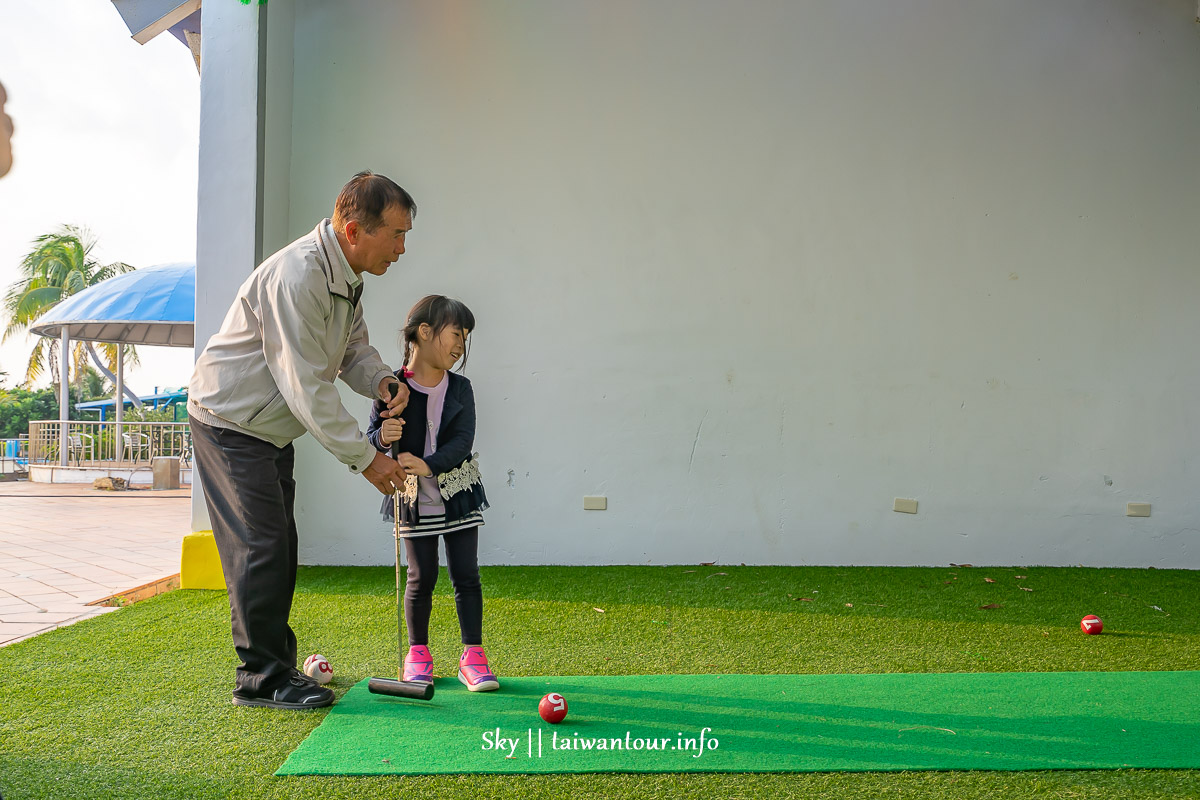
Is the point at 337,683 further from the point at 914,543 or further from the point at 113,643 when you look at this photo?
the point at 914,543

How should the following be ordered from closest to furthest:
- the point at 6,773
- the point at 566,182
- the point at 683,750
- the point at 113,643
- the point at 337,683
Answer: the point at 6,773
the point at 683,750
the point at 337,683
the point at 113,643
the point at 566,182

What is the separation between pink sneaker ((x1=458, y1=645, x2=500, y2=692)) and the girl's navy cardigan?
404mm

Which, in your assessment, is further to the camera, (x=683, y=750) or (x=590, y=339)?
(x=590, y=339)

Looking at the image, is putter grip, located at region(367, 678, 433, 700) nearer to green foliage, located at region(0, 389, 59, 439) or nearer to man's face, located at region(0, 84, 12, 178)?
man's face, located at region(0, 84, 12, 178)

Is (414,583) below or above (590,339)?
below

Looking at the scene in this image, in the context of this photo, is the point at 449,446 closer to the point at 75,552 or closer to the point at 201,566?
the point at 201,566

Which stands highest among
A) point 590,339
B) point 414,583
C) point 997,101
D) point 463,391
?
point 997,101

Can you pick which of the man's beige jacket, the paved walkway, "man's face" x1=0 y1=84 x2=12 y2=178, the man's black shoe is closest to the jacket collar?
the man's beige jacket

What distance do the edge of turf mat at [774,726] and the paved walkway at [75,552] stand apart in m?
1.87

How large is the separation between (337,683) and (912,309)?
12.6 feet

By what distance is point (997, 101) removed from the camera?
4977 mm

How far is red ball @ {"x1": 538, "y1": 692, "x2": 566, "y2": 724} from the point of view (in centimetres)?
208

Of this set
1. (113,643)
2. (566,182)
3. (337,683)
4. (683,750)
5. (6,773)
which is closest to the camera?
(6,773)

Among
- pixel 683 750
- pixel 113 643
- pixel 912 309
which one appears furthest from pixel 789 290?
pixel 113 643
